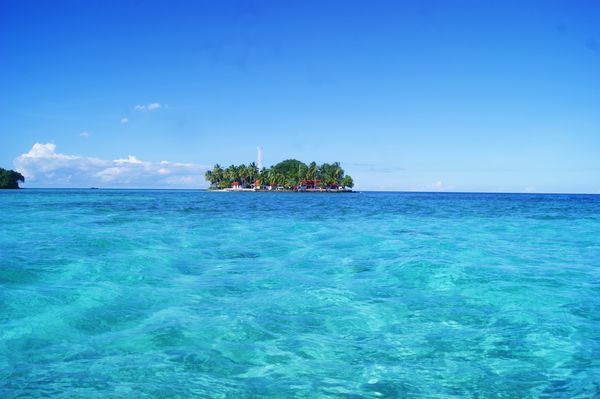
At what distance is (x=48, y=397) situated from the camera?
421 cm

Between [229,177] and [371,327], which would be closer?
[371,327]

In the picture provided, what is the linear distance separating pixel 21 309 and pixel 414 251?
1162 cm

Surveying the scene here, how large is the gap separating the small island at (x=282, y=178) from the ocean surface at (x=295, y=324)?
138m

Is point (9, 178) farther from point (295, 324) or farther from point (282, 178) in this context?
point (295, 324)

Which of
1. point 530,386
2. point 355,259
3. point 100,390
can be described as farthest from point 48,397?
point 355,259

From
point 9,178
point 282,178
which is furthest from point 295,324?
point 9,178

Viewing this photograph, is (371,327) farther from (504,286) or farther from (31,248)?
(31,248)

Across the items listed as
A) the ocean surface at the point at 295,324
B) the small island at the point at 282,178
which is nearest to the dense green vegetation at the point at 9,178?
the small island at the point at 282,178

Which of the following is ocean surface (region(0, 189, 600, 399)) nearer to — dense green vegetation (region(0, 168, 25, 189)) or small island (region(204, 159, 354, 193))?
small island (region(204, 159, 354, 193))

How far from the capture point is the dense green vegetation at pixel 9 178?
154500 mm

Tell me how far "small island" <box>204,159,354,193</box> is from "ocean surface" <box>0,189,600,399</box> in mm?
137720

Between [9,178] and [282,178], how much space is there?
104984 millimetres

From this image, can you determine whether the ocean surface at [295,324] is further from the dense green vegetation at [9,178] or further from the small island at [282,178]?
the dense green vegetation at [9,178]

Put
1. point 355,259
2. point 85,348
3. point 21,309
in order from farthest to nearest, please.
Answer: point 355,259 → point 21,309 → point 85,348
